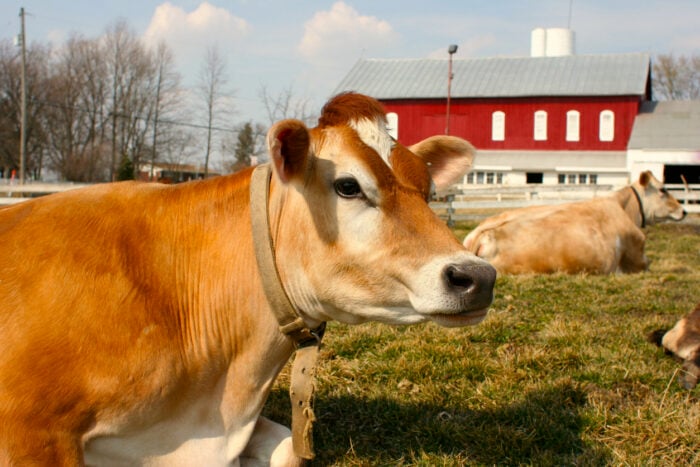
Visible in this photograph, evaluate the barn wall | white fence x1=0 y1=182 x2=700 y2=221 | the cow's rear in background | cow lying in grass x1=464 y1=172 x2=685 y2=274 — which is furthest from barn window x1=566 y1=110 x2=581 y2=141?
the cow's rear in background

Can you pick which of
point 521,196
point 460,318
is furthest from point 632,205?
point 521,196

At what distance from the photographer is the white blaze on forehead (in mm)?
3059

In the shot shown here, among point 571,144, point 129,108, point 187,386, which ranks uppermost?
point 129,108

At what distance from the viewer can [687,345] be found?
508 cm

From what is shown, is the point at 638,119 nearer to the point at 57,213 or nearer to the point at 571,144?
the point at 571,144

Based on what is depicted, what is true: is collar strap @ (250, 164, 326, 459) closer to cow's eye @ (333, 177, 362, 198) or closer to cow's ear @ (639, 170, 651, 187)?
cow's eye @ (333, 177, 362, 198)

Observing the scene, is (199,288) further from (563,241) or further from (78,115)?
(78,115)

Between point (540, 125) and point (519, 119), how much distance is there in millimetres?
1441

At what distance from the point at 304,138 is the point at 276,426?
1.57 m

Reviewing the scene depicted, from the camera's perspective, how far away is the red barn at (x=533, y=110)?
4525 cm

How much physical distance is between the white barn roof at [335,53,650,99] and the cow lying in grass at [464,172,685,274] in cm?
3701

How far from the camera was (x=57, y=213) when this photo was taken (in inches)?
129

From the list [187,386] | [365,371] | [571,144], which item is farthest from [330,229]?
[571,144]

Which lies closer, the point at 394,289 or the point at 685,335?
the point at 394,289
